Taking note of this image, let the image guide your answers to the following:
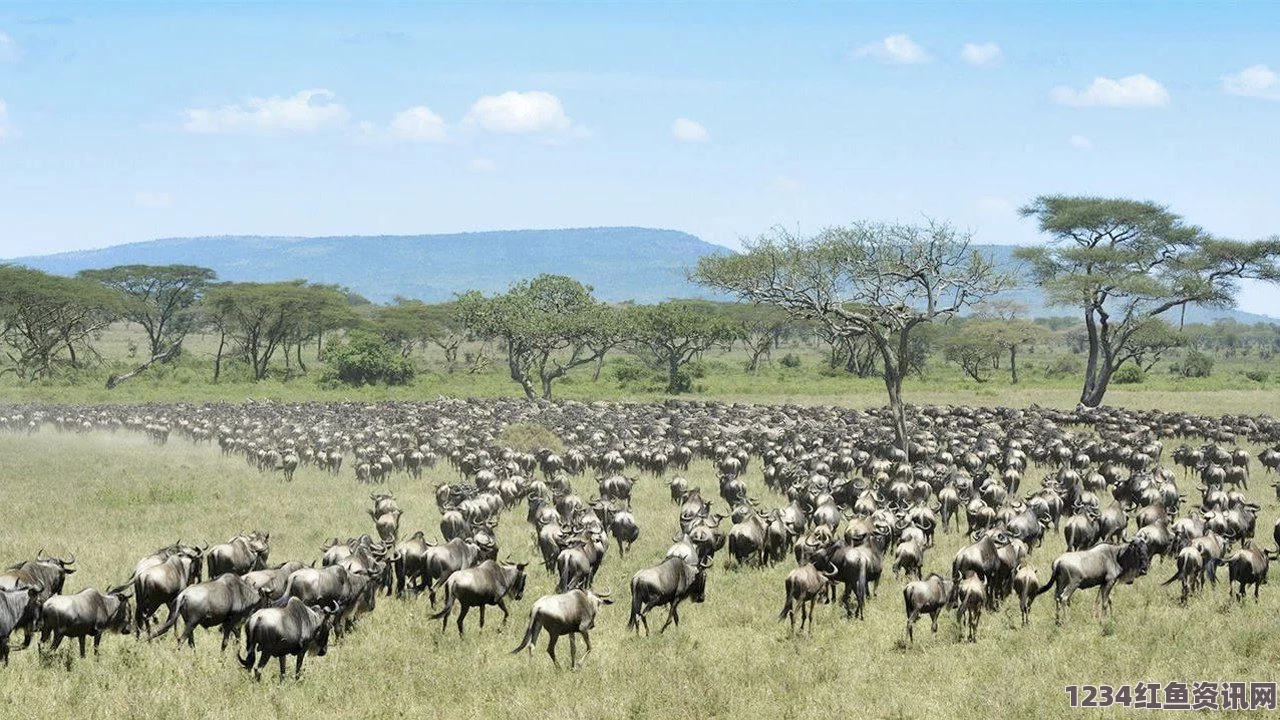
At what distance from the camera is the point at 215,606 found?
38.3 feet

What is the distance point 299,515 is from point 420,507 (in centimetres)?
259

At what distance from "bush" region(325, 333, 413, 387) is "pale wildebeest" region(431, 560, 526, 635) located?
5694 centimetres

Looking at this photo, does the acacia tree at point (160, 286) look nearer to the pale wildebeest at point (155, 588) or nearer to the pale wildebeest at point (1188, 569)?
the pale wildebeest at point (155, 588)

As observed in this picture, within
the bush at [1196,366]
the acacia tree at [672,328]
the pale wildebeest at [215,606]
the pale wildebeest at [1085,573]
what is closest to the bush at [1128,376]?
the bush at [1196,366]

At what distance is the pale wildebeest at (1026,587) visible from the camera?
13.1 m

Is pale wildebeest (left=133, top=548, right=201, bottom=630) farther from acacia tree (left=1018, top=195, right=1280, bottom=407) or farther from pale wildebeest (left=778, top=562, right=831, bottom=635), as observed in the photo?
acacia tree (left=1018, top=195, right=1280, bottom=407)

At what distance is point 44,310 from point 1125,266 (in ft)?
209

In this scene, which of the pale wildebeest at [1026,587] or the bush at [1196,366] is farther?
the bush at [1196,366]

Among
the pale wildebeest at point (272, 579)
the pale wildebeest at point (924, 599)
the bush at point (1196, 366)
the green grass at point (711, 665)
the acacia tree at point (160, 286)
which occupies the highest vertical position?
the acacia tree at point (160, 286)

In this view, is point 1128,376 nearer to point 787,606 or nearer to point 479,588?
point 787,606

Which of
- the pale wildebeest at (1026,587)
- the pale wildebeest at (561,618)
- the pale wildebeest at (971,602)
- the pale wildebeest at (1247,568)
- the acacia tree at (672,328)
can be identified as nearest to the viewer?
the pale wildebeest at (561,618)

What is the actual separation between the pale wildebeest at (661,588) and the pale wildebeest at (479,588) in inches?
61.9

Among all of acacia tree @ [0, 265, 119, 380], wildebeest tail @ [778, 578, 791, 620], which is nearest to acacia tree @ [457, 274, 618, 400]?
acacia tree @ [0, 265, 119, 380]

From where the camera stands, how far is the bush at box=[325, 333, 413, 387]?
224 ft
